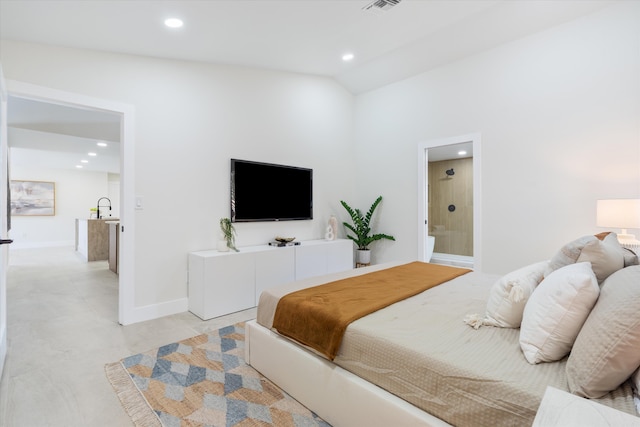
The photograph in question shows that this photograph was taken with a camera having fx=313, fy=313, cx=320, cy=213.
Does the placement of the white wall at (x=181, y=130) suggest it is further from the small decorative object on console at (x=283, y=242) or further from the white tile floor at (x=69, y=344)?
the white tile floor at (x=69, y=344)

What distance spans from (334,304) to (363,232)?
3115mm

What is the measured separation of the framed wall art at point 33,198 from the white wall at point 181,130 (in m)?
7.86

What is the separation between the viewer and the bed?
1.04 metres

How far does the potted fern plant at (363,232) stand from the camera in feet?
15.5

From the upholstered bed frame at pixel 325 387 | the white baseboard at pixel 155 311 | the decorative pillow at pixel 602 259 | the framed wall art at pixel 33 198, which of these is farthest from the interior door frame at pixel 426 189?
the framed wall art at pixel 33 198

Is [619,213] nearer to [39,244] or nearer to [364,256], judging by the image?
[364,256]

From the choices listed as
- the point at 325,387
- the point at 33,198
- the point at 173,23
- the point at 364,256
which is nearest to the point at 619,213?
the point at 325,387

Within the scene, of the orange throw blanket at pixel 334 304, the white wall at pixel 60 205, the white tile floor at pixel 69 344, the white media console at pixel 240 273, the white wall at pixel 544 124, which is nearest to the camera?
the orange throw blanket at pixel 334 304

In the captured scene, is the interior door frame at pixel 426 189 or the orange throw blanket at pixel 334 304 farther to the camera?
the interior door frame at pixel 426 189

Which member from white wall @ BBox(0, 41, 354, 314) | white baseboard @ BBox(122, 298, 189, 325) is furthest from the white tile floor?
white wall @ BBox(0, 41, 354, 314)

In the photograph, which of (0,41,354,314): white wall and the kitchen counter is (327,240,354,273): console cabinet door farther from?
the kitchen counter

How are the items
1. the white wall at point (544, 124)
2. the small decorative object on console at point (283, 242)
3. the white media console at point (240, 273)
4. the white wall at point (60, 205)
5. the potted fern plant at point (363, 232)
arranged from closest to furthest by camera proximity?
the white wall at point (544, 124) → the white media console at point (240, 273) → the small decorative object on console at point (283, 242) → the potted fern plant at point (363, 232) → the white wall at point (60, 205)

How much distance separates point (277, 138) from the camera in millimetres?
4180

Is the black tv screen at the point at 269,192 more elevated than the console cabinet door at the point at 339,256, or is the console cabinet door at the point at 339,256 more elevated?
the black tv screen at the point at 269,192
